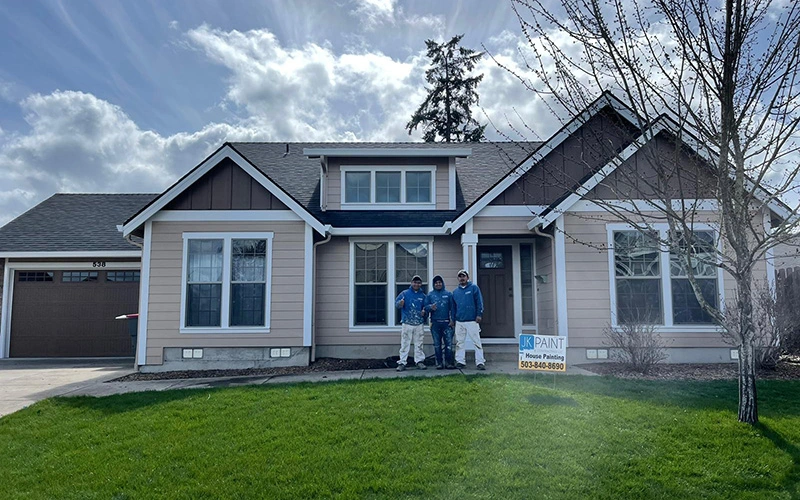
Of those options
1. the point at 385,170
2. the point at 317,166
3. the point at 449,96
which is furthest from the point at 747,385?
the point at 449,96

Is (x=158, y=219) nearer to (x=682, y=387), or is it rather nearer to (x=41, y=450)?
(x=41, y=450)

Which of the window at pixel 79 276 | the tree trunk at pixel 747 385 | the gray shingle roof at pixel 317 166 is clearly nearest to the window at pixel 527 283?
the gray shingle roof at pixel 317 166

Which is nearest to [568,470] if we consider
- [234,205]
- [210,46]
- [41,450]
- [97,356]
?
[41,450]

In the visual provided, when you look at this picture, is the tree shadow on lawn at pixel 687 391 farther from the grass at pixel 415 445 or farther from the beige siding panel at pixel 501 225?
the beige siding panel at pixel 501 225

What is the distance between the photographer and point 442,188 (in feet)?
40.2

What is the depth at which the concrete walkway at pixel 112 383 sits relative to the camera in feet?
27.4

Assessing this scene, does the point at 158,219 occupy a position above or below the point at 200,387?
above

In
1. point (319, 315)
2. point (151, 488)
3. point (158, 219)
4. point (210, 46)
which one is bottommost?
point (151, 488)

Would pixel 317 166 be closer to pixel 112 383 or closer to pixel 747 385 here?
pixel 112 383

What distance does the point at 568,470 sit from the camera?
460cm

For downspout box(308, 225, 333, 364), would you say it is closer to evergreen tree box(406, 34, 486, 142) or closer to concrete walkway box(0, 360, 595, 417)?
concrete walkway box(0, 360, 595, 417)

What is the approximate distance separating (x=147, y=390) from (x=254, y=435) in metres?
3.50

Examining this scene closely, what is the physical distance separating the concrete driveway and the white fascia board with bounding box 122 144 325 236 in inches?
111

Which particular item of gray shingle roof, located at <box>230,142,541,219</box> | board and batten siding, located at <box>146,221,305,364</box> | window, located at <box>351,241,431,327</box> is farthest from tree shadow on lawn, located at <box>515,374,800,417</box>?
gray shingle roof, located at <box>230,142,541,219</box>
